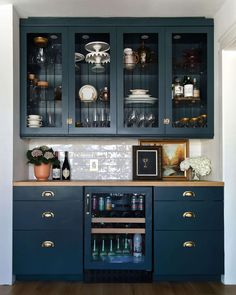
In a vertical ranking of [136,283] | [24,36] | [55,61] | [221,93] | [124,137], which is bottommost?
[136,283]

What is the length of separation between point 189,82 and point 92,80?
95 centimetres

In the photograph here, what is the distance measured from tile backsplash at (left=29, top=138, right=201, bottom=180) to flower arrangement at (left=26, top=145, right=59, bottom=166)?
9.6 inches

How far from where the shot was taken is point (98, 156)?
386 centimetres

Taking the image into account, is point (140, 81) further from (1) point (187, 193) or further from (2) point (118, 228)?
(2) point (118, 228)

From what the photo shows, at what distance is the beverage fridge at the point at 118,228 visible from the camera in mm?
3258

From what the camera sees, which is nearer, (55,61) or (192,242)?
(192,242)

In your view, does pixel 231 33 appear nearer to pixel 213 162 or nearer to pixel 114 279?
pixel 213 162

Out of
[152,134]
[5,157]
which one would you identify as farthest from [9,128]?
[152,134]

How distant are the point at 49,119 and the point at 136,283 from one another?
1719 millimetres

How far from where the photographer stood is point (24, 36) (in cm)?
349

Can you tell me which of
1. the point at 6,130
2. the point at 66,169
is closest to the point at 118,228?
the point at 66,169

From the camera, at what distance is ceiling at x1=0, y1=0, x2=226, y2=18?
10.4 ft

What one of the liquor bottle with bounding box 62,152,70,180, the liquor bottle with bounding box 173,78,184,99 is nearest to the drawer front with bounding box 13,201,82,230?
the liquor bottle with bounding box 62,152,70,180

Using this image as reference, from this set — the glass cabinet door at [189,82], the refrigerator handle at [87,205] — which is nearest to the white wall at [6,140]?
the refrigerator handle at [87,205]
